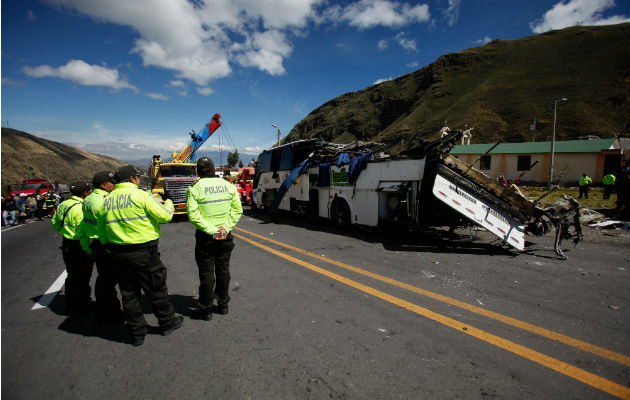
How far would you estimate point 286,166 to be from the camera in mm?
10898

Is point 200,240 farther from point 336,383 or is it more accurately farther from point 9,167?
point 9,167

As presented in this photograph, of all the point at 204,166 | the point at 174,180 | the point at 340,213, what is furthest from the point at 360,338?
the point at 174,180

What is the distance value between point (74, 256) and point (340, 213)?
20.7 feet

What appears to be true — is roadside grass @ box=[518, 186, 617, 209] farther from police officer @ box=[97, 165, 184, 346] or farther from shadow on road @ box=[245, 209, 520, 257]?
police officer @ box=[97, 165, 184, 346]

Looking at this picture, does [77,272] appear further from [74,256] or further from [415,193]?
[415,193]

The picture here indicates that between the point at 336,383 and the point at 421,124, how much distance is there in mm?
80834

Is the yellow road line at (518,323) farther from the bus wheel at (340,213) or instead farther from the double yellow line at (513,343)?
the bus wheel at (340,213)

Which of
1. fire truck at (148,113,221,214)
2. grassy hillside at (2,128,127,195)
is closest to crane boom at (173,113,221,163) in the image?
fire truck at (148,113,221,214)

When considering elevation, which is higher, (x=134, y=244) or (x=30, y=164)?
(x=30, y=164)

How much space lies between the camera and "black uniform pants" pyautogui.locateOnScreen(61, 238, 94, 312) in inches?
142

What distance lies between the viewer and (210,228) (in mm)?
3203

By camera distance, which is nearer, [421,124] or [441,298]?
[441,298]

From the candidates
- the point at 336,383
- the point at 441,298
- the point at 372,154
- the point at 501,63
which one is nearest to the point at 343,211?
the point at 372,154

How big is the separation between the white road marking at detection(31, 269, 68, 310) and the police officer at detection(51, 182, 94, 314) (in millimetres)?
629
